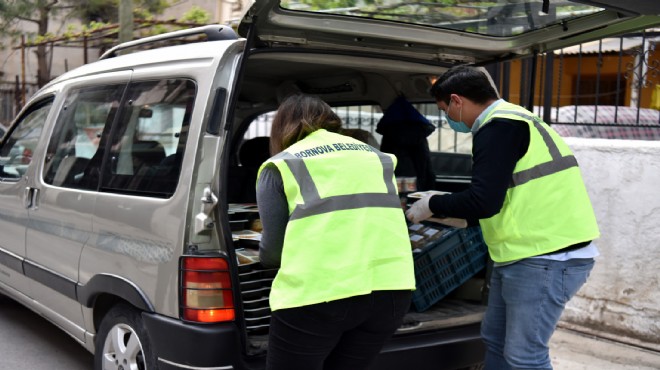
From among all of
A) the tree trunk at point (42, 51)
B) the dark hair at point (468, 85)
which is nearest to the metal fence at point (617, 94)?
the dark hair at point (468, 85)

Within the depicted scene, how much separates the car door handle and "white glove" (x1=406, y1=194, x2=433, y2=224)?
7.65 feet

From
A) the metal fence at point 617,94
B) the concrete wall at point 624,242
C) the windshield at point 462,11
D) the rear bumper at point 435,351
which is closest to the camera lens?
the windshield at point 462,11

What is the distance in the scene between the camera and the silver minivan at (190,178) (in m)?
3.10

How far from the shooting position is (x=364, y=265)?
254 centimetres

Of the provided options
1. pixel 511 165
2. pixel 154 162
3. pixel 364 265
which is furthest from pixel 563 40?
pixel 154 162

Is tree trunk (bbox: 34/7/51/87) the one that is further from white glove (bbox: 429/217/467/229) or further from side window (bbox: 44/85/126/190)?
white glove (bbox: 429/217/467/229)

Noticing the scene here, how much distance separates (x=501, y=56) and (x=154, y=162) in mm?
1998

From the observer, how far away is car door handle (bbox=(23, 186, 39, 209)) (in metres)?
4.34

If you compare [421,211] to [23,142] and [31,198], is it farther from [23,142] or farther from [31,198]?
[23,142]

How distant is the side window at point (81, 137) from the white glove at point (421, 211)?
1.65 metres

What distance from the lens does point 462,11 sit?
3508 mm

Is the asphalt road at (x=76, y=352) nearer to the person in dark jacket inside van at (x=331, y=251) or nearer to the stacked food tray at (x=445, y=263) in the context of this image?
the stacked food tray at (x=445, y=263)

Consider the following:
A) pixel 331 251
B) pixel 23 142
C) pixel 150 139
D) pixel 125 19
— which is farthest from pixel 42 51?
pixel 331 251

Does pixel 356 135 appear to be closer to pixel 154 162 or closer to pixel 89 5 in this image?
pixel 154 162
